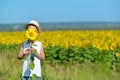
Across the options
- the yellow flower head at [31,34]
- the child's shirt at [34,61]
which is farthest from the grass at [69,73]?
the yellow flower head at [31,34]

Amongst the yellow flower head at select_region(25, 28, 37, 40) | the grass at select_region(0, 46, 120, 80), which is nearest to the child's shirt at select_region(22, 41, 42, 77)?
the yellow flower head at select_region(25, 28, 37, 40)

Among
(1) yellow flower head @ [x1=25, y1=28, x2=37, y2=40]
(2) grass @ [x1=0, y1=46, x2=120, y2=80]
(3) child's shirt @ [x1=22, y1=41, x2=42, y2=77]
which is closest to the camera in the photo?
(1) yellow flower head @ [x1=25, y1=28, x2=37, y2=40]

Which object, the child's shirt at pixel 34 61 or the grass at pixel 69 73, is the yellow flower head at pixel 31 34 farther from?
the grass at pixel 69 73

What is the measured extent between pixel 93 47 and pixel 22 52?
704 cm

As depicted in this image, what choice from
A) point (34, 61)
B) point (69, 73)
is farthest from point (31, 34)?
point (69, 73)

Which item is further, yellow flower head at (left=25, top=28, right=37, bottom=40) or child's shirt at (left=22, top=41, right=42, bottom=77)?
child's shirt at (left=22, top=41, right=42, bottom=77)

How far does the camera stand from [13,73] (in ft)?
27.5

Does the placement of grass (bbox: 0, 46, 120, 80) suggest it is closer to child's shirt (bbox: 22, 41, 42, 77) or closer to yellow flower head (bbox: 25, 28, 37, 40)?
child's shirt (bbox: 22, 41, 42, 77)

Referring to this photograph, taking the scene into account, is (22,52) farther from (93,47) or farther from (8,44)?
(8,44)

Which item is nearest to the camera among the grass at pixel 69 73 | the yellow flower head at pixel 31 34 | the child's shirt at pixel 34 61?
the yellow flower head at pixel 31 34

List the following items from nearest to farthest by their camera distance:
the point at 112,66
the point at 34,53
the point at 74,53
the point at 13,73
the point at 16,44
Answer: the point at 34,53 < the point at 13,73 < the point at 112,66 < the point at 74,53 < the point at 16,44

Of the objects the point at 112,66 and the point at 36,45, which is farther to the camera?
the point at 112,66

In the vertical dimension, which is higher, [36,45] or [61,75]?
[36,45]

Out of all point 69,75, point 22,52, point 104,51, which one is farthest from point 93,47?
point 22,52
